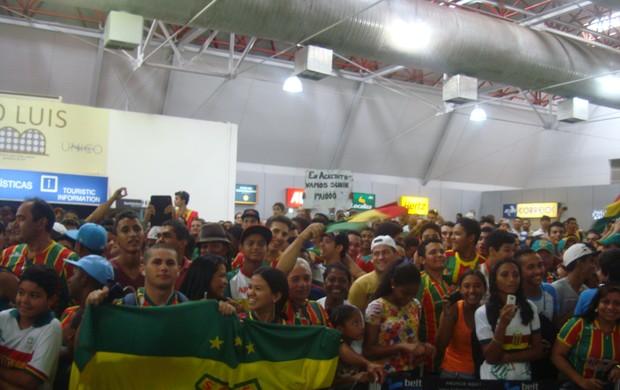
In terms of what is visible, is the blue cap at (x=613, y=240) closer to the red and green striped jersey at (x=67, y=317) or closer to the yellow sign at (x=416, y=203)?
the red and green striped jersey at (x=67, y=317)

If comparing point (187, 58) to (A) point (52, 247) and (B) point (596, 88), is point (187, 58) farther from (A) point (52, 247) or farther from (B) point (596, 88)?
(A) point (52, 247)

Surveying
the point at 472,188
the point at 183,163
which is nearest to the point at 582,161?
the point at 472,188

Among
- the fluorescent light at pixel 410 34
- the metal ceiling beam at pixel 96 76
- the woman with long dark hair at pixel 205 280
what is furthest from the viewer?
the metal ceiling beam at pixel 96 76

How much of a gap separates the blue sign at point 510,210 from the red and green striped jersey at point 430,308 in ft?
64.2

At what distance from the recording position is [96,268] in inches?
169

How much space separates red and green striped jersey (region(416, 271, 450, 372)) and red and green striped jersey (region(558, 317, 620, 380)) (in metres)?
0.90

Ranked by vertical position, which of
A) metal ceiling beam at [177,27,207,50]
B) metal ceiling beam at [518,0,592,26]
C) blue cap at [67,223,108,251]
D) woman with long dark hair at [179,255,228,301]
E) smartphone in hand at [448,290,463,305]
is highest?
metal ceiling beam at [518,0,592,26]

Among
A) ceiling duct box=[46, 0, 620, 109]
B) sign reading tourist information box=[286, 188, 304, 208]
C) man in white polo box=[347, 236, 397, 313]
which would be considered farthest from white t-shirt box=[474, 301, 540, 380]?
sign reading tourist information box=[286, 188, 304, 208]

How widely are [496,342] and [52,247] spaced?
3.19 metres

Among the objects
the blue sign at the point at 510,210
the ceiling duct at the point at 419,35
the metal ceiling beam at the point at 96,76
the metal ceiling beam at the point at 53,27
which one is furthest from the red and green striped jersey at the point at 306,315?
the blue sign at the point at 510,210

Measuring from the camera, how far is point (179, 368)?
3934mm

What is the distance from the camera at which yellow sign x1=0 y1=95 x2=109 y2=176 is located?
1185 centimetres

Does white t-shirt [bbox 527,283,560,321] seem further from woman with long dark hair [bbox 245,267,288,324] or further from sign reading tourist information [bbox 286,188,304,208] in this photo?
sign reading tourist information [bbox 286,188,304,208]

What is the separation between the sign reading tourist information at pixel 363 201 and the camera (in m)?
21.7
